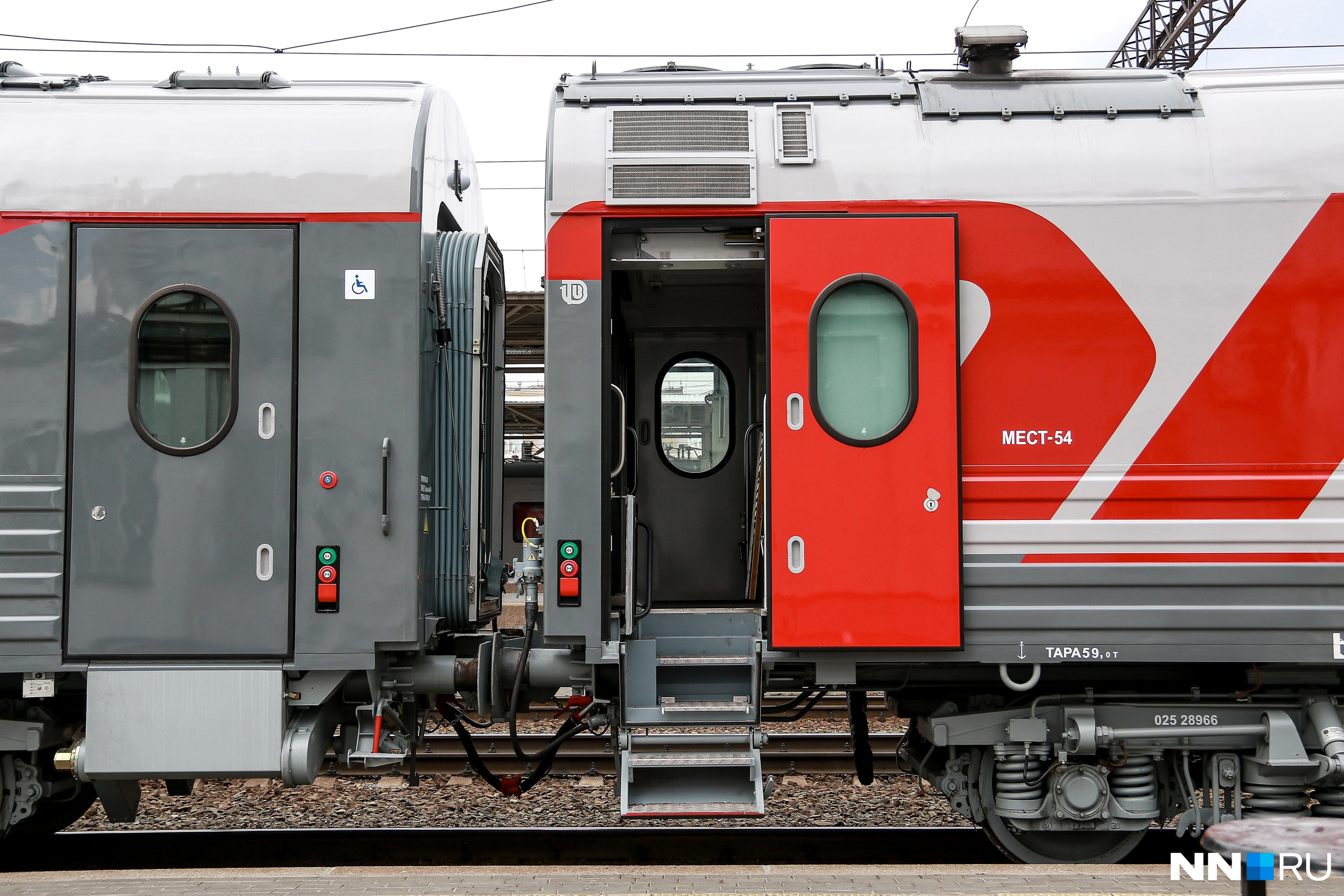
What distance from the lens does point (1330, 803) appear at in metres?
→ 4.72

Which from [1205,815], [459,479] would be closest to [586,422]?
[459,479]

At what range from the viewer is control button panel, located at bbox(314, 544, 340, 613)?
4562mm

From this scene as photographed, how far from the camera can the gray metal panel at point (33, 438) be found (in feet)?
14.7

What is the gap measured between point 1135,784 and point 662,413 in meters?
3.86

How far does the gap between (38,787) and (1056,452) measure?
5.61m

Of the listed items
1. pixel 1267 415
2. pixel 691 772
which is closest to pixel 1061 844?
pixel 691 772

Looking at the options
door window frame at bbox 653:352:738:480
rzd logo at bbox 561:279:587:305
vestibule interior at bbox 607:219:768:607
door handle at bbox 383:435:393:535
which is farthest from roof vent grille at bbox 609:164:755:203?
door window frame at bbox 653:352:738:480

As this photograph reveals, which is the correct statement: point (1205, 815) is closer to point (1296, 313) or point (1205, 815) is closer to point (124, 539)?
point (1296, 313)

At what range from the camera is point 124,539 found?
4.53 meters

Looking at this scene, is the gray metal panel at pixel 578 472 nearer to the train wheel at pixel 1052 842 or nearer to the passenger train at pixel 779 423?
the passenger train at pixel 779 423

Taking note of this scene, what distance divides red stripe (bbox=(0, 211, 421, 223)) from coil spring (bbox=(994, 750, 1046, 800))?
424 cm

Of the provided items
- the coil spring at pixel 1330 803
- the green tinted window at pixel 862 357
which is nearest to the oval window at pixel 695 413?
the green tinted window at pixel 862 357

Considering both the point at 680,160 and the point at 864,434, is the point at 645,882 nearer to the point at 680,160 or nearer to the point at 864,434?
the point at 864,434

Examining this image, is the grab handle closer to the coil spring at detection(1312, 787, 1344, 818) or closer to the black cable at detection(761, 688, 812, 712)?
the black cable at detection(761, 688, 812, 712)
